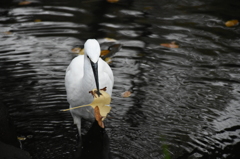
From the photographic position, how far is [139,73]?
628 centimetres

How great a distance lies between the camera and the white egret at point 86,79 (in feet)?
12.7

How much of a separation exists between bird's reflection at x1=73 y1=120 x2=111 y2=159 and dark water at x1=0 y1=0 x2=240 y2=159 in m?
0.09

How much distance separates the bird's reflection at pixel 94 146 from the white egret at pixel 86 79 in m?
0.21

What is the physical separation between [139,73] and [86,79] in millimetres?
2215

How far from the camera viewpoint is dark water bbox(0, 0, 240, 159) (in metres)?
4.65

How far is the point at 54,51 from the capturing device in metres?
7.12

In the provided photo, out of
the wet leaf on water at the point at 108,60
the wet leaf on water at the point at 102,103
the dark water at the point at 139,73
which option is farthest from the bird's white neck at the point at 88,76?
the wet leaf on water at the point at 108,60

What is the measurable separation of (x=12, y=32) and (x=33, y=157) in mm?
4141

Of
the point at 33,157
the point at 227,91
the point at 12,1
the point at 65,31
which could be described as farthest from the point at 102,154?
the point at 12,1

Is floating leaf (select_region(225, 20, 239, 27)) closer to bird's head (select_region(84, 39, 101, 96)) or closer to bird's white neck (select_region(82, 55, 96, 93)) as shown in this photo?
bird's white neck (select_region(82, 55, 96, 93))

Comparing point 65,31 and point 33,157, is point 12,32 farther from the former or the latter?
point 33,157

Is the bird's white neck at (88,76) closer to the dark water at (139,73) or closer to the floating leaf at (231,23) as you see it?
the dark water at (139,73)

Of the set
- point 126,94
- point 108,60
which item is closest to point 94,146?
point 126,94

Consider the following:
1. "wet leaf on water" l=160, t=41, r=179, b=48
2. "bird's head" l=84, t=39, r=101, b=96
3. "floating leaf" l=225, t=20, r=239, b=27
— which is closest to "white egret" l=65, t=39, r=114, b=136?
"bird's head" l=84, t=39, r=101, b=96
